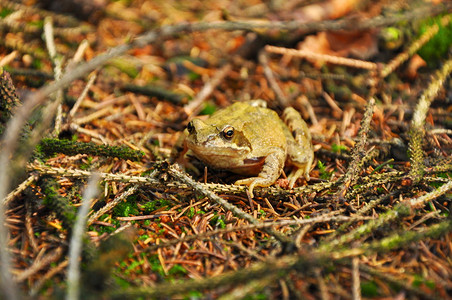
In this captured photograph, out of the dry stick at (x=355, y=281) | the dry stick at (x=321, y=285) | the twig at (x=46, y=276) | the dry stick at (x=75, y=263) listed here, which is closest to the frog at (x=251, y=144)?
the dry stick at (x=321, y=285)

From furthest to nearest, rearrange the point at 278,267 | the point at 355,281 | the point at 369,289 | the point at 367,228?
the point at 367,228 < the point at 369,289 < the point at 355,281 < the point at 278,267

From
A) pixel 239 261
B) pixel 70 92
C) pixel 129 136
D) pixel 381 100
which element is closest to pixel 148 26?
pixel 70 92

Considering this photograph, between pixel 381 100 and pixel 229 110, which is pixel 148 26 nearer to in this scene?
pixel 229 110

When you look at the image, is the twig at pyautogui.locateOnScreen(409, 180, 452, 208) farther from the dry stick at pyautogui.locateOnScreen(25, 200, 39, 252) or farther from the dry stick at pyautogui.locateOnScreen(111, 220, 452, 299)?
the dry stick at pyautogui.locateOnScreen(25, 200, 39, 252)

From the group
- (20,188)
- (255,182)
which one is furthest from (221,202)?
(20,188)

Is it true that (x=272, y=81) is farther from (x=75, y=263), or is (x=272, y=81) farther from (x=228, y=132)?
(x=75, y=263)

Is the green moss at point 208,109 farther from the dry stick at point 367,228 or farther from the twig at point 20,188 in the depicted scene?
the dry stick at point 367,228

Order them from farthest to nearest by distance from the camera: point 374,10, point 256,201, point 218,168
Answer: point 374,10, point 218,168, point 256,201
